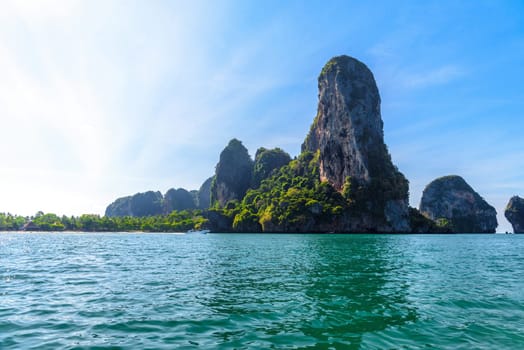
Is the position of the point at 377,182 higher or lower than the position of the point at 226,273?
higher

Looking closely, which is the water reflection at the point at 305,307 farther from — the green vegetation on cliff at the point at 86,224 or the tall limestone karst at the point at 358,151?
the green vegetation on cliff at the point at 86,224

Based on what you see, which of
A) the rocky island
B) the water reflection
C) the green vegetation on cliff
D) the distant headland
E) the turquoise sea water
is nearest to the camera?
the turquoise sea water

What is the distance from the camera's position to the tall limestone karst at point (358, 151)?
149 meters

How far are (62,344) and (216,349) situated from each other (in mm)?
4315

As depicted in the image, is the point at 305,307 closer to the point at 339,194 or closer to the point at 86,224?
the point at 339,194

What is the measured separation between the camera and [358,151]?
157875mm

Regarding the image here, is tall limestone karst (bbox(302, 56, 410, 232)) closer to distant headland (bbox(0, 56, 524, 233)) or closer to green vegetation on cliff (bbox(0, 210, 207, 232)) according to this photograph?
distant headland (bbox(0, 56, 524, 233))

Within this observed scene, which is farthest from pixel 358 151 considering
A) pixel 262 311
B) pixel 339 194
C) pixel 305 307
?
pixel 262 311

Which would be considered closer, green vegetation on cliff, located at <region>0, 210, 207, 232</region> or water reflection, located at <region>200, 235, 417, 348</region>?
water reflection, located at <region>200, 235, 417, 348</region>

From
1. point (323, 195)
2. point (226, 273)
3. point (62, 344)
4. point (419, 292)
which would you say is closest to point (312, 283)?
point (419, 292)

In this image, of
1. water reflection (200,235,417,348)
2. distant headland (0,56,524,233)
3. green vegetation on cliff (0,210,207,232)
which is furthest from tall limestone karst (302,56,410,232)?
water reflection (200,235,417,348)

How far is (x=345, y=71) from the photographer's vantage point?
17825 cm

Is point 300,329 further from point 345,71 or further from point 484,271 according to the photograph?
point 345,71

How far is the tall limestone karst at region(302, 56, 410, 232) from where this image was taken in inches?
5871
